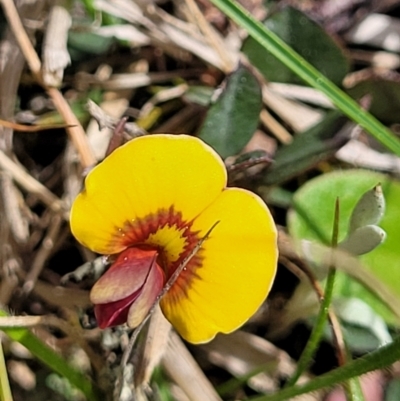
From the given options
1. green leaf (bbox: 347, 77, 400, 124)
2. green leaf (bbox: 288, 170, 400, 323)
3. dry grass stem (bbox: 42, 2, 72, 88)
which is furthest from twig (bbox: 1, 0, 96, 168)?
green leaf (bbox: 347, 77, 400, 124)

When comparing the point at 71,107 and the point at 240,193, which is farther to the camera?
the point at 71,107

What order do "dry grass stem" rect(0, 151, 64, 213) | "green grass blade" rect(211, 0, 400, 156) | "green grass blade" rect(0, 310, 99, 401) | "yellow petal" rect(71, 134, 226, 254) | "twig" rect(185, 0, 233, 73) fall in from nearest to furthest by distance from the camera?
"yellow petal" rect(71, 134, 226, 254) < "green grass blade" rect(0, 310, 99, 401) < "green grass blade" rect(211, 0, 400, 156) < "dry grass stem" rect(0, 151, 64, 213) < "twig" rect(185, 0, 233, 73)

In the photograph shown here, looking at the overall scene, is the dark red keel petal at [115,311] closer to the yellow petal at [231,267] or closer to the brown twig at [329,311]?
the yellow petal at [231,267]

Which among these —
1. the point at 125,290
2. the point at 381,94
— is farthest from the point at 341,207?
the point at 125,290

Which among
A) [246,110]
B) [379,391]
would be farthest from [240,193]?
[379,391]

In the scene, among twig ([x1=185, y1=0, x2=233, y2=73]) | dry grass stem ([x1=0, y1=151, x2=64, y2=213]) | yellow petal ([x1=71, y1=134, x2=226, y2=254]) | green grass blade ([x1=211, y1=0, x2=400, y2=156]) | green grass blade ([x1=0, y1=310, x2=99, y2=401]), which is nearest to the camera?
yellow petal ([x1=71, y1=134, x2=226, y2=254])

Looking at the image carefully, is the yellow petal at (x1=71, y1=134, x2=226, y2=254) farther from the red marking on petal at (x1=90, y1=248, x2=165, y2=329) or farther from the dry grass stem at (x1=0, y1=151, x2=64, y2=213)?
the dry grass stem at (x1=0, y1=151, x2=64, y2=213)

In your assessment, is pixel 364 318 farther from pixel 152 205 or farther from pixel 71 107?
pixel 71 107
